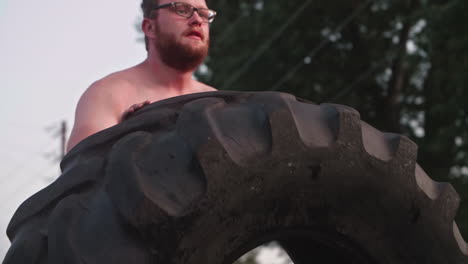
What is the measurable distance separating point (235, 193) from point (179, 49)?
43.7 inches

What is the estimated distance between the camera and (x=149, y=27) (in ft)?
8.98

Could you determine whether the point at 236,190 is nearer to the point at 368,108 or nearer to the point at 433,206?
the point at 433,206

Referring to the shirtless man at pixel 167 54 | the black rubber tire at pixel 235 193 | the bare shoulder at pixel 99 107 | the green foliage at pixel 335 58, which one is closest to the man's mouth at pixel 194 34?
the shirtless man at pixel 167 54

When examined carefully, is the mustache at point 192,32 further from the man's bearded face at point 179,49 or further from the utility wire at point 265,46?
the utility wire at point 265,46

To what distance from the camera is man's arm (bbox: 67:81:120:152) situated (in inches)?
93.0

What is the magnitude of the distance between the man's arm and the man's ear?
35cm

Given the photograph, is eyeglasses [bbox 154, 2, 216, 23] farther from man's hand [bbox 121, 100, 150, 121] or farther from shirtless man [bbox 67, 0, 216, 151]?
man's hand [bbox 121, 100, 150, 121]

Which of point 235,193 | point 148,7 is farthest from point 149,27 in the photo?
point 235,193

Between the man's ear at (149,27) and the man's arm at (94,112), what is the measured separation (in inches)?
13.6

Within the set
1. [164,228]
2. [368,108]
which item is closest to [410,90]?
[368,108]

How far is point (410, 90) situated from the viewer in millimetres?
16297

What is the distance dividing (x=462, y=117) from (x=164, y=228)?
10707mm

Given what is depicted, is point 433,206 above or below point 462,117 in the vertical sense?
above

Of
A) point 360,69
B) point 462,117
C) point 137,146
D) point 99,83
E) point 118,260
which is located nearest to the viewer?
point 118,260
